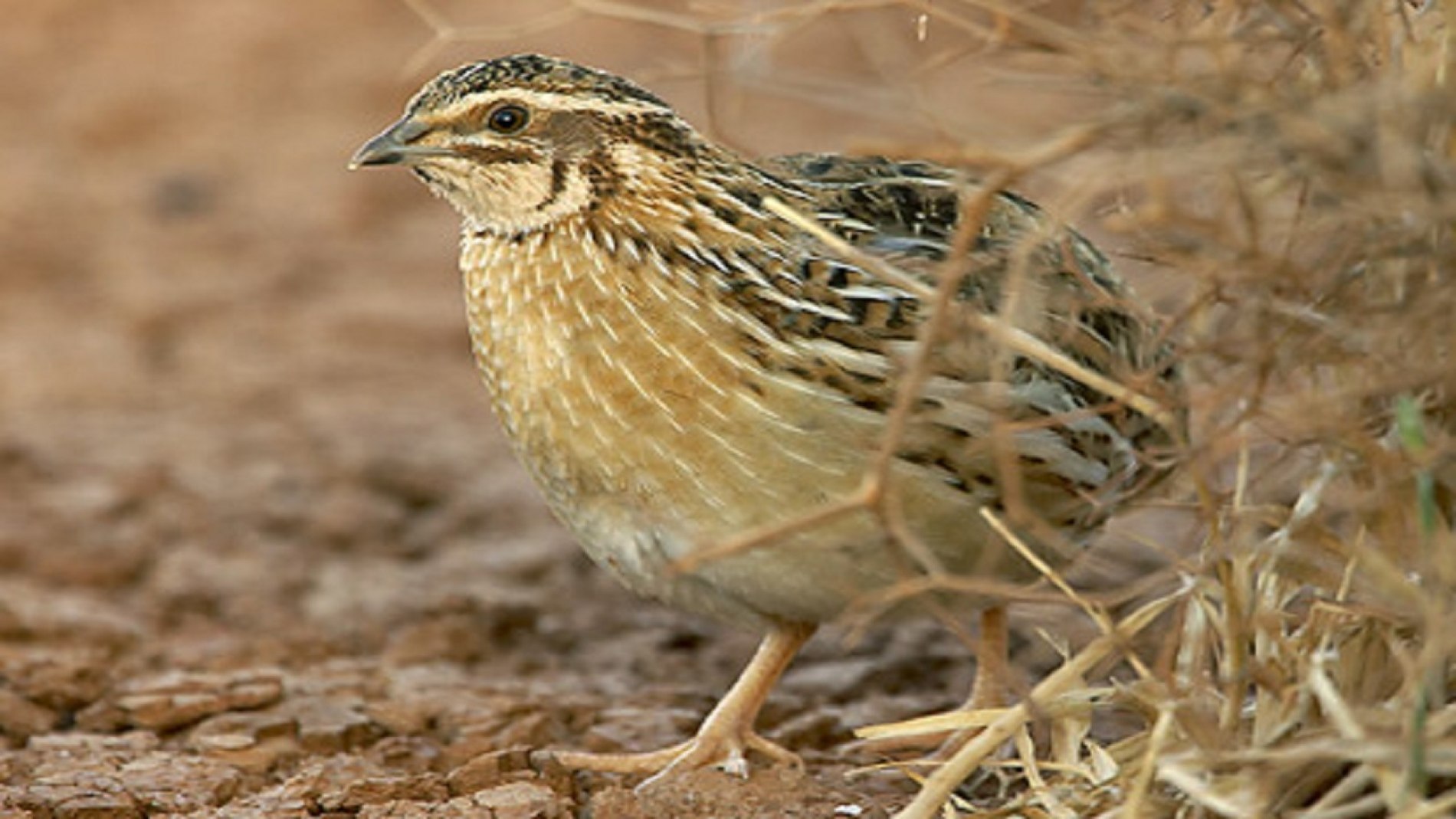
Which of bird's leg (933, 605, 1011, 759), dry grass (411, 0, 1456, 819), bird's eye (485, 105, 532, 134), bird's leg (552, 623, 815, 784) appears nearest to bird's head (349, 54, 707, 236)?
bird's eye (485, 105, 532, 134)

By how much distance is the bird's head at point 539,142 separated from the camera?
4551mm

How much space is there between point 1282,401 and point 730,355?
113cm

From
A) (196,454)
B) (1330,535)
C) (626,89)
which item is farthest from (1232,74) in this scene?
(196,454)

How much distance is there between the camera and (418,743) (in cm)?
502

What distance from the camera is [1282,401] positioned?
3.72 m

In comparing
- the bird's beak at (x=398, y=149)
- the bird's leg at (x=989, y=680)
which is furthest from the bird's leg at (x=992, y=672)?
the bird's beak at (x=398, y=149)

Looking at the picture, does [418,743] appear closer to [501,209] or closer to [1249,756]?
[501,209]

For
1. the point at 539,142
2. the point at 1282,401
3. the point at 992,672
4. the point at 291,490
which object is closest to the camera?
the point at 1282,401

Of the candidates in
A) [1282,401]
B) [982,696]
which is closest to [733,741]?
[982,696]

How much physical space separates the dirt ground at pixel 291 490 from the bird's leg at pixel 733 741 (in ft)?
0.28

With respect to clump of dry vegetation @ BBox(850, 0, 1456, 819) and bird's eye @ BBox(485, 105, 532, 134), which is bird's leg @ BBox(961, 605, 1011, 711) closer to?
clump of dry vegetation @ BBox(850, 0, 1456, 819)

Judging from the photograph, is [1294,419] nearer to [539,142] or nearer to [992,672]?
[992,672]

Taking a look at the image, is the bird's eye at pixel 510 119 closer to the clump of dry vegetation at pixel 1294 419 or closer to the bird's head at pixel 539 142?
the bird's head at pixel 539 142

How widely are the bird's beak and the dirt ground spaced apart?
58 cm
